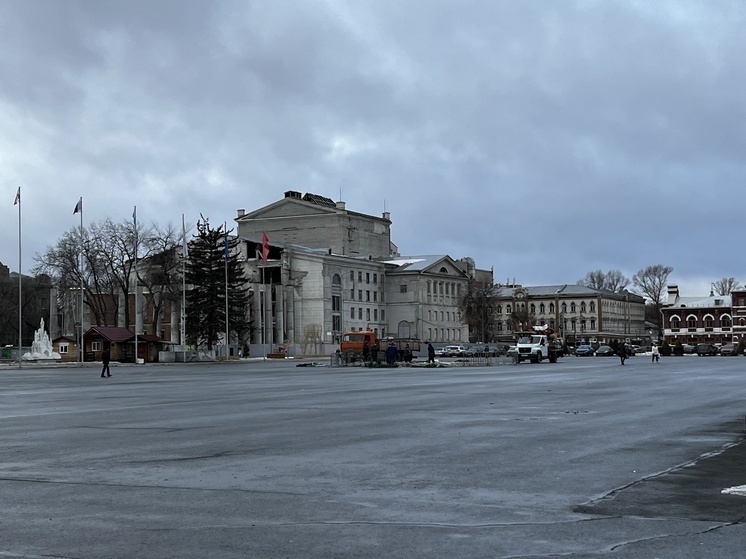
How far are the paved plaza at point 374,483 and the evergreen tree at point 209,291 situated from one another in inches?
3134

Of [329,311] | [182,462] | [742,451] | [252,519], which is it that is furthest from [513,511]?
[329,311]

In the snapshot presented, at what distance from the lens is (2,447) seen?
Result: 16.7m

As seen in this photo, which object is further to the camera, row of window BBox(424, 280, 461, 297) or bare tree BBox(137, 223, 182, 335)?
row of window BBox(424, 280, 461, 297)

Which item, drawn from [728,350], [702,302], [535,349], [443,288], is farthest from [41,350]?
[702,302]

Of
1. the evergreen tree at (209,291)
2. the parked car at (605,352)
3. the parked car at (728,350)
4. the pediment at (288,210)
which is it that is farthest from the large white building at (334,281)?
the parked car at (728,350)

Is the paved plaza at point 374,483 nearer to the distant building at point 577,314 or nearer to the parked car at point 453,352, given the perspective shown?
the parked car at point 453,352

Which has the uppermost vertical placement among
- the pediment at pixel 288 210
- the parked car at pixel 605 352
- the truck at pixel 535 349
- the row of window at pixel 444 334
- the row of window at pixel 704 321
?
the pediment at pixel 288 210

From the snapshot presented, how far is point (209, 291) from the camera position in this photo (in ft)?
346

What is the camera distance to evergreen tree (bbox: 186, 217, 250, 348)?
343ft

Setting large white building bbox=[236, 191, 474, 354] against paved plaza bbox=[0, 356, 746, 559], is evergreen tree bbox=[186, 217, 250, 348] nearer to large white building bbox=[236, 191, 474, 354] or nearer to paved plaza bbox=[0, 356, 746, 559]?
large white building bbox=[236, 191, 474, 354]

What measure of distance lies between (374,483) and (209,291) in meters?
94.9

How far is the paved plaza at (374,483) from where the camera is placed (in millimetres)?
8539

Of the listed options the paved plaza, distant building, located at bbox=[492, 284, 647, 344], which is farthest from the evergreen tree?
distant building, located at bbox=[492, 284, 647, 344]

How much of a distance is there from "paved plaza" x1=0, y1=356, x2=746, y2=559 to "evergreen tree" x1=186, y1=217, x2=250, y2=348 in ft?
261
